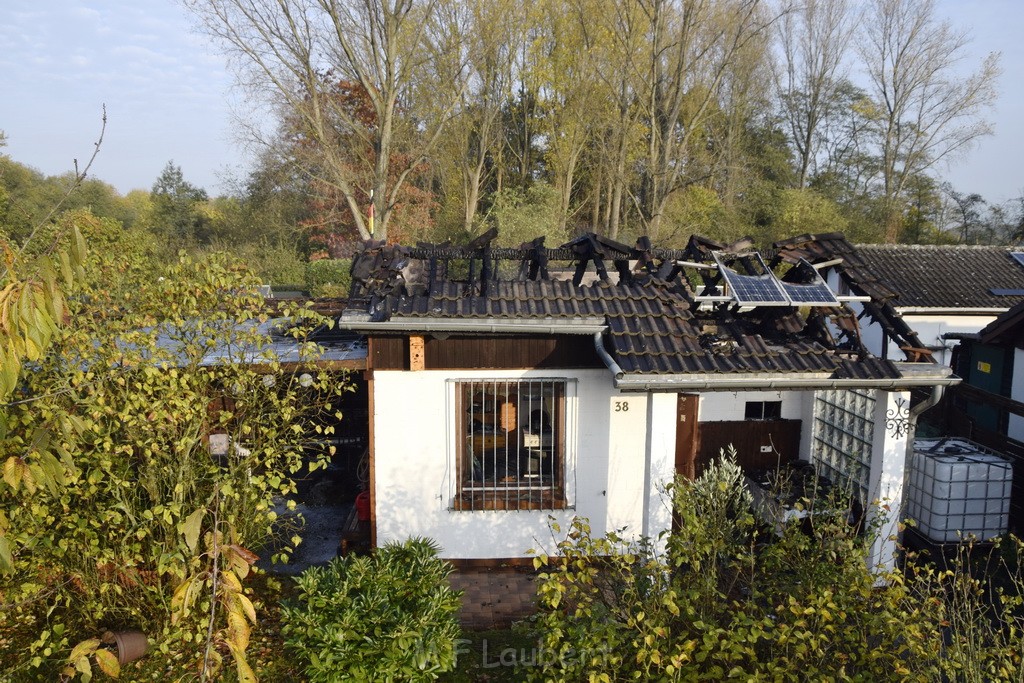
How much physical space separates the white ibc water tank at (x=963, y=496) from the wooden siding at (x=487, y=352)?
4.79 m

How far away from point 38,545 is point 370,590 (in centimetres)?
260

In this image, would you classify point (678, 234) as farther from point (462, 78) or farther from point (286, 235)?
point (286, 235)

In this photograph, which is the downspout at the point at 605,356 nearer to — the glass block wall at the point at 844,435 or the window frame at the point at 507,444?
the window frame at the point at 507,444

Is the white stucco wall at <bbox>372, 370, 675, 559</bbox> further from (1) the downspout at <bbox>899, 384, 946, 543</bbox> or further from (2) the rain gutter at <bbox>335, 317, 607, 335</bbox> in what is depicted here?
(1) the downspout at <bbox>899, 384, 946, 543</bbox>

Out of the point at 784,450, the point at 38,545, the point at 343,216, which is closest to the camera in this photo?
the point at 38,545

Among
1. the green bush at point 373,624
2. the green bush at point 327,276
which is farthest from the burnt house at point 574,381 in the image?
the green bush at point 327,276

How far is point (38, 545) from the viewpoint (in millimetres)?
5043

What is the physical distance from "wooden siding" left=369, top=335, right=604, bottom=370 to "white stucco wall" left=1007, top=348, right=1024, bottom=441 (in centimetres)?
870

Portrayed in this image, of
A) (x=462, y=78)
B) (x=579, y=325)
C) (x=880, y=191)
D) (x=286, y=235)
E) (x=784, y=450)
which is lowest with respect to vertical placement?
(x=784, y=450)

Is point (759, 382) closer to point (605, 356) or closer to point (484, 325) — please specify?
point (605, 356)

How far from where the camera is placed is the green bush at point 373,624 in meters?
4.75

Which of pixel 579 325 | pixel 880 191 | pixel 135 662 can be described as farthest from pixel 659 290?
pixel 880 191

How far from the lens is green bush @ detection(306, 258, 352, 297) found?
72.5ft

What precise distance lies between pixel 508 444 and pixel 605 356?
5.95 ft
